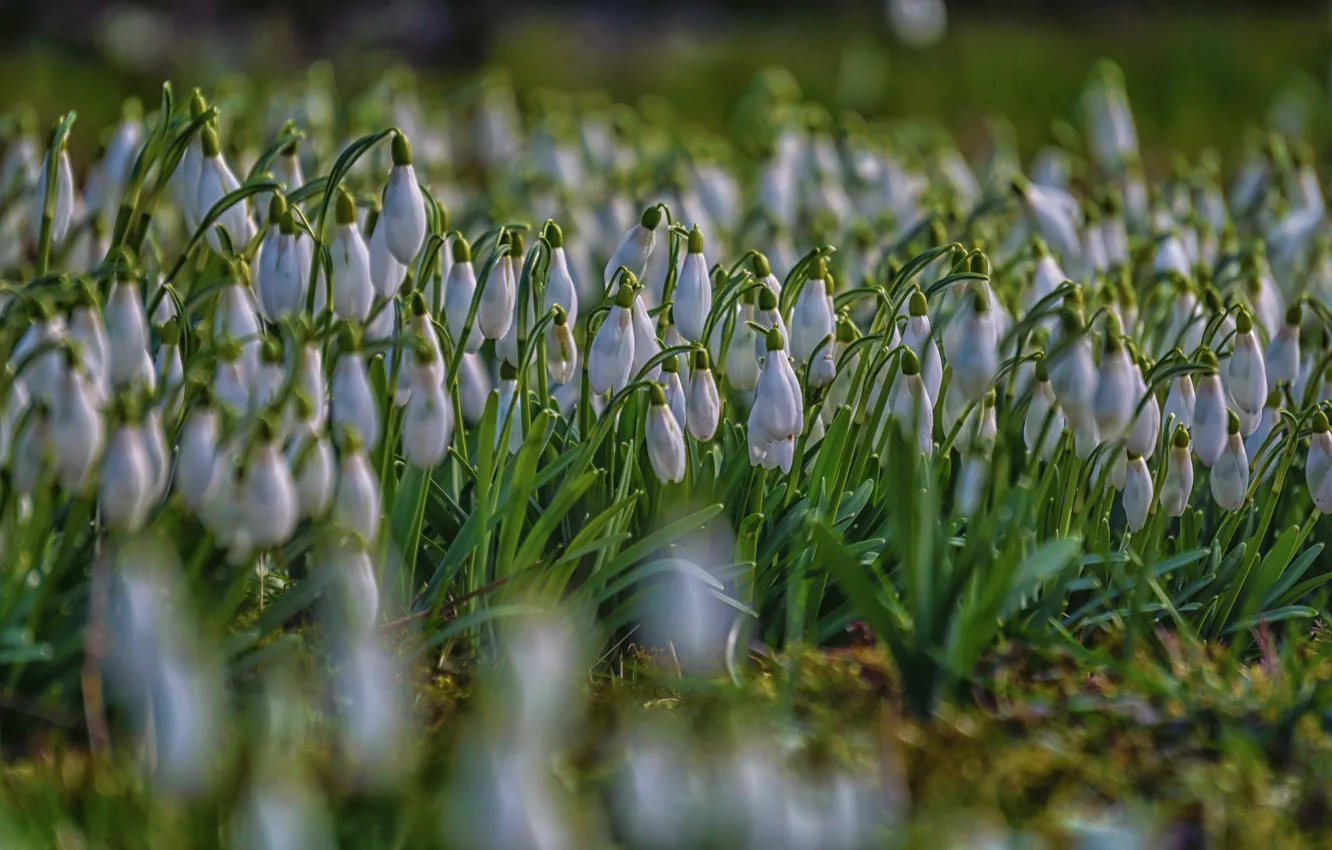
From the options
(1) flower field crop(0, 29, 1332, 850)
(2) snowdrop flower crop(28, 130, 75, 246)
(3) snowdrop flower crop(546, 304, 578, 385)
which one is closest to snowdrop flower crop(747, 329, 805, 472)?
(1) flower field crop(0, 29, 1332, 850)

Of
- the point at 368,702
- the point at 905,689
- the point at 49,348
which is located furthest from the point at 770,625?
the point at 49,348

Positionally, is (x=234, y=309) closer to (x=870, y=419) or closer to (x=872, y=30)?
(x=870, y=419)

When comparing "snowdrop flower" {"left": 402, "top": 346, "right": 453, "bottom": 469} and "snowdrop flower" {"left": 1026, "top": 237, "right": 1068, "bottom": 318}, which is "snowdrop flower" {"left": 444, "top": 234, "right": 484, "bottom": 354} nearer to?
"snowdrop flower" {"left": 402, "top": 346, "right": 453, "bottom": 469}

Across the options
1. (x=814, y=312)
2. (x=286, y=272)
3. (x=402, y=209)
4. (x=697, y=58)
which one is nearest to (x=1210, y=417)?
(x=814, y=312)

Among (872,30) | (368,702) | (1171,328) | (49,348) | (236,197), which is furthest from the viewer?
(872,30)

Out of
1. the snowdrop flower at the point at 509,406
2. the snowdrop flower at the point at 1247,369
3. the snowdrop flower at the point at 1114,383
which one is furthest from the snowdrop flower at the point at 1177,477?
the snowdrop flower at the point at 509,406

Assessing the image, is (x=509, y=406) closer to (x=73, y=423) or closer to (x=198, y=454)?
(x=198, y=454)

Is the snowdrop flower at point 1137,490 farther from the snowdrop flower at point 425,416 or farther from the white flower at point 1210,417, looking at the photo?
the snowdrop flower at point 425,416
